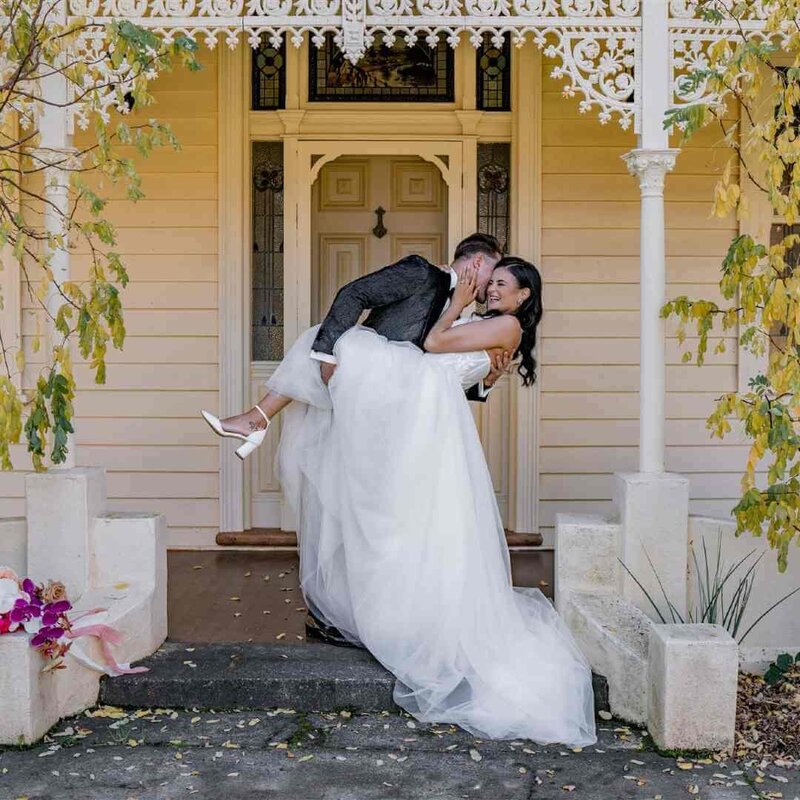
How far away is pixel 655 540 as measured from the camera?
467 cm

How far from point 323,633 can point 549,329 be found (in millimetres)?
2804

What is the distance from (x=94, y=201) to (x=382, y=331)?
1.34 meters

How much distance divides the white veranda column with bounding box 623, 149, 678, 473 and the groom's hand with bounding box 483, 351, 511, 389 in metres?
0.68

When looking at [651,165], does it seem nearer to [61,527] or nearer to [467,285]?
[467,285]

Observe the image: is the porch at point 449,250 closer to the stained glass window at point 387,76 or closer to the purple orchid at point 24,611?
the stained glass window at point 387,76

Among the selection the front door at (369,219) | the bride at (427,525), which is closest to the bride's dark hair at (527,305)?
the bride at (427,525)

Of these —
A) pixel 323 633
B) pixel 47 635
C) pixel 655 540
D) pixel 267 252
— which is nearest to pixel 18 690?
pixel 47 635

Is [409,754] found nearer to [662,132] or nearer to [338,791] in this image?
[338,791]

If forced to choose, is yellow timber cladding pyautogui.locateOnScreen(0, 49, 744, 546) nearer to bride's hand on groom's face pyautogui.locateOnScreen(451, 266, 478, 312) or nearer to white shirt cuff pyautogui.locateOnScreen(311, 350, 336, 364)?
bride's hand on groom's face pyautogui.locateOnScreen(451, 266, 478, 312)

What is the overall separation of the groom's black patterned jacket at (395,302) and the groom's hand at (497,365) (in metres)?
0.32

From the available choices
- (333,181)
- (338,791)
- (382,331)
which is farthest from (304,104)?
(338,791)

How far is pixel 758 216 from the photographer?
6504 millimetres

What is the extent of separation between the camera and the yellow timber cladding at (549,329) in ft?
21.8

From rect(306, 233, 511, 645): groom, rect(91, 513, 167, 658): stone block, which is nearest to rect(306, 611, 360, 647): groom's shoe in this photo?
rect(306, 233, 511, 645): groom
